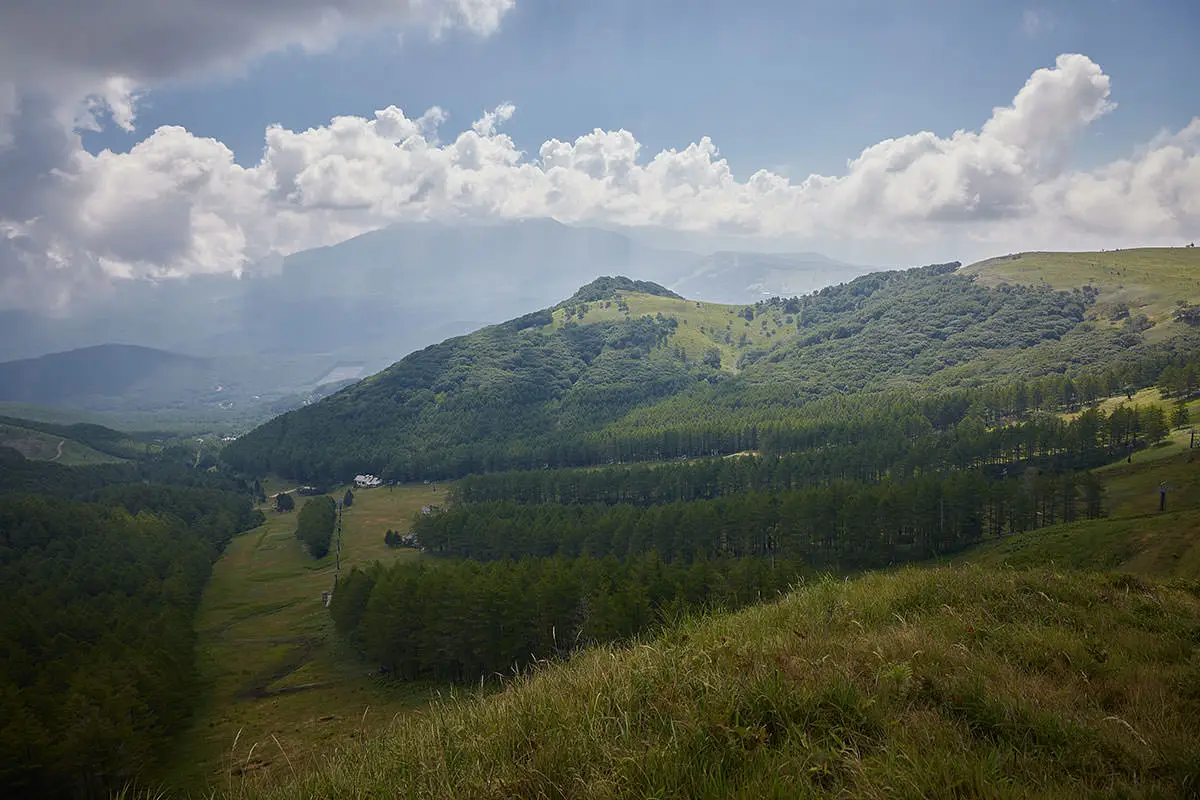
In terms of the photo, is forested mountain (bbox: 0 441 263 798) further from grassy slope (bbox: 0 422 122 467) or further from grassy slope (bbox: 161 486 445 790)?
grassy slope (bbox: 0 422 122 467)

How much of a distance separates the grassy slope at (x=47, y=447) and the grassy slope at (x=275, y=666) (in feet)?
389

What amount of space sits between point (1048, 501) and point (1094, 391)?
75.6 m

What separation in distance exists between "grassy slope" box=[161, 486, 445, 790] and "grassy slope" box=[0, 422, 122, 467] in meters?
119

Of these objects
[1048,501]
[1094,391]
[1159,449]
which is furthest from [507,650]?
[1094,391]

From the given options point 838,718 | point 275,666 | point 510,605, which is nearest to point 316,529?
point 275,666

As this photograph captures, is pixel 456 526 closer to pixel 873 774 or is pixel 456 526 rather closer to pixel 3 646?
pixel 3 646

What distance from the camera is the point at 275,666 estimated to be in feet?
180

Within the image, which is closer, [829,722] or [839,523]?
[829,722]

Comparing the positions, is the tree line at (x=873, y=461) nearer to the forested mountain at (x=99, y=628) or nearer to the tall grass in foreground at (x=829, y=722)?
the forested mountain at (x=99, y=628)

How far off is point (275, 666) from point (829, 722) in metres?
63.6

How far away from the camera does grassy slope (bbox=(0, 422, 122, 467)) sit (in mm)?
175625

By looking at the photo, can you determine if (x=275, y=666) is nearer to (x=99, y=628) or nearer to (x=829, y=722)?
(x=99, y=628)

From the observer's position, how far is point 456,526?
87250 millimetres

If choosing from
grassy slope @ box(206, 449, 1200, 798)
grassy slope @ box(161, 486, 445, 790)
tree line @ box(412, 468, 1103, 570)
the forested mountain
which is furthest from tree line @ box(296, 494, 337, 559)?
grassy slope @ box(206, 449, 1200, 798)
